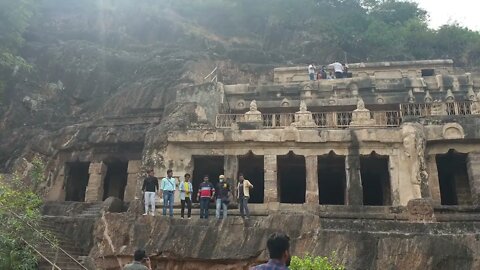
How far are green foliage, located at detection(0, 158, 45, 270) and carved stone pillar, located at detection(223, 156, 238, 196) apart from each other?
22.2ft

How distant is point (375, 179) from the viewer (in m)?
21.3

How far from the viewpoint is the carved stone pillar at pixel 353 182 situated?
1684cm

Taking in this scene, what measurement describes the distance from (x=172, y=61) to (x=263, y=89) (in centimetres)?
775

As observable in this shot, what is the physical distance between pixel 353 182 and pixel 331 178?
14.2 feet

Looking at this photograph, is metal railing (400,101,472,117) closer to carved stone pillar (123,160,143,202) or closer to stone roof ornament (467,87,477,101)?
stone roof ornament (467,87,477,101)

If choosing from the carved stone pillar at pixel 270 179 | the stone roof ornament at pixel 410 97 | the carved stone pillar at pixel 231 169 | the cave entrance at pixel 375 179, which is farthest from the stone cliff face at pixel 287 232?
the stone roof ornament at pixel 410 97

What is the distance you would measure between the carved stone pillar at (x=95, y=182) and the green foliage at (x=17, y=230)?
7370 mm

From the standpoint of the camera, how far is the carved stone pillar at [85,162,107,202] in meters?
21.8

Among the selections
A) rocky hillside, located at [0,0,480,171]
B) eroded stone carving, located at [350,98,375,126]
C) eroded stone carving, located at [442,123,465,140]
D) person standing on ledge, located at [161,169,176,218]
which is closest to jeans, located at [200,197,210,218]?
person standing on ledge, located at [161,169,176,218]

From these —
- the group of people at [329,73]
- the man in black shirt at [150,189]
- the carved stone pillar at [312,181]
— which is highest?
the group of people at [329,73]

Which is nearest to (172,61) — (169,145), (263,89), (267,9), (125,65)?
(125,65)

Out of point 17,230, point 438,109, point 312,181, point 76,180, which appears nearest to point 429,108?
point 438,109

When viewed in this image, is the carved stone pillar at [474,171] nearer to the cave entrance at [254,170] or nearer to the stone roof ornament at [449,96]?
the stone roof ornament at [449,96]

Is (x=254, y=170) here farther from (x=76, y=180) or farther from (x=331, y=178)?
(x=76, y=180)
